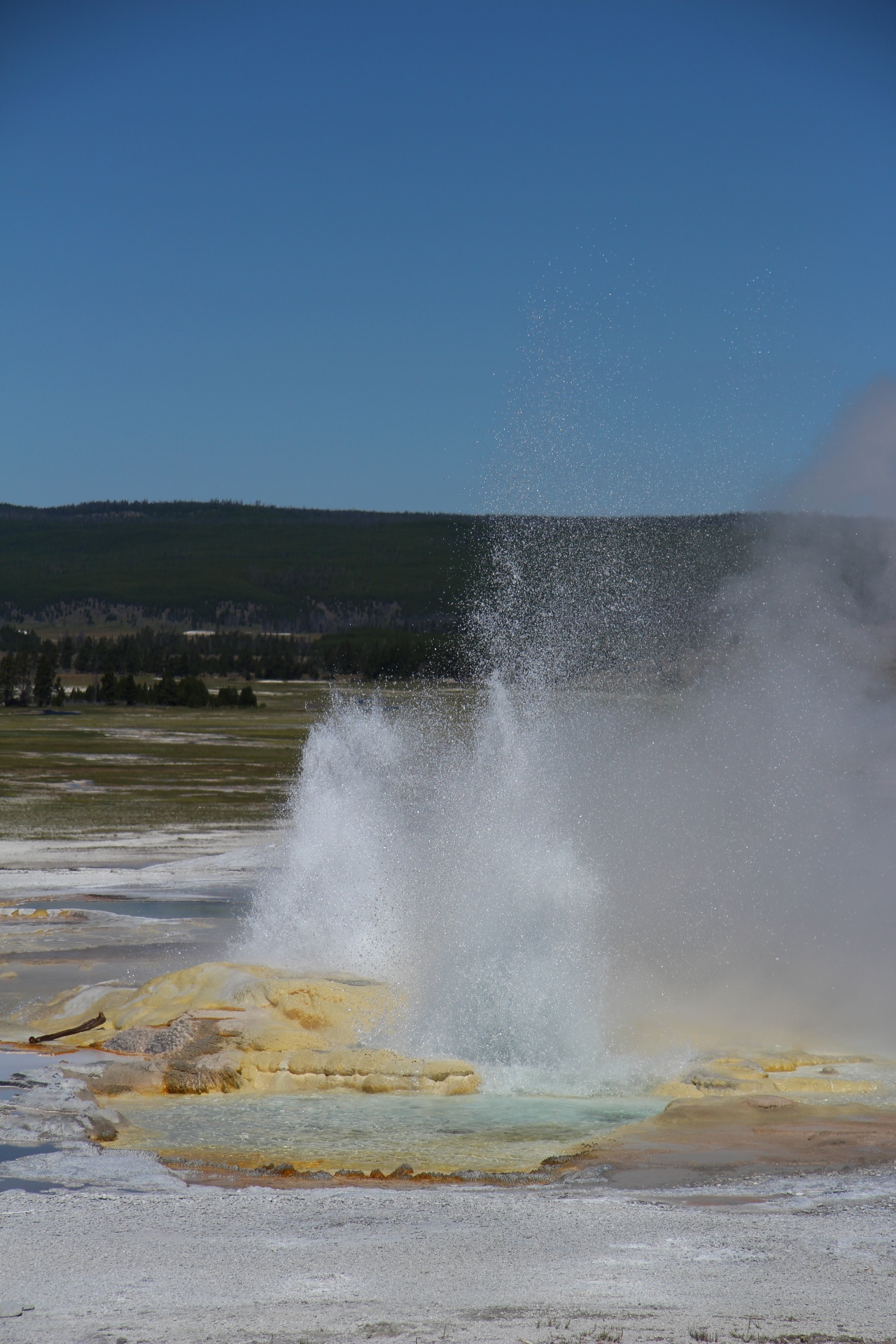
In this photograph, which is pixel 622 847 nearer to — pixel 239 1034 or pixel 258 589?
pixel 239 1034

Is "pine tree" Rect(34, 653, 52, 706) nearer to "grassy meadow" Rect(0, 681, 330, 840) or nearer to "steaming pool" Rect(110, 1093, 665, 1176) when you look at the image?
"grassy meadow" Rect(0, 681, 330, 840)

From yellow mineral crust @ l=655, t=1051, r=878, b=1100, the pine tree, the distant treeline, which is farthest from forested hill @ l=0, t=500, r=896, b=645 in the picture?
the pine tree

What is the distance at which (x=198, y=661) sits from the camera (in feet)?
369

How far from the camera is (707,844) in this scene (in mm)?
14469

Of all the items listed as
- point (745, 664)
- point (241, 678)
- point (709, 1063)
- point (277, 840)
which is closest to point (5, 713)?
point (241, 678)

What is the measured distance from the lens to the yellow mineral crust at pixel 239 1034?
1023 cm

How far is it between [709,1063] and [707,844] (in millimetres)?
4016

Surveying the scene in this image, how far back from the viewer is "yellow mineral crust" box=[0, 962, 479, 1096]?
10.2 meters

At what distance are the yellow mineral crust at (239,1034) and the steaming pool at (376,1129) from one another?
267mm

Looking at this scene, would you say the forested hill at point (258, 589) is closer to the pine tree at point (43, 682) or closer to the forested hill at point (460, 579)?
the forested hill at point (460, 579)

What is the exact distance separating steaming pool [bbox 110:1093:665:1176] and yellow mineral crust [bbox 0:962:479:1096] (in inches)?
10.5

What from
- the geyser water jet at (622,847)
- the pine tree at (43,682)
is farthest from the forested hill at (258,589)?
the geyser water jet at (622,847)

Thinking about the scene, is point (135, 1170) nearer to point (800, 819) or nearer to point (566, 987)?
point (566, 987)

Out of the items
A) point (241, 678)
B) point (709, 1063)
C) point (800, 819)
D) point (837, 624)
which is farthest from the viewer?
point (241, 678)
